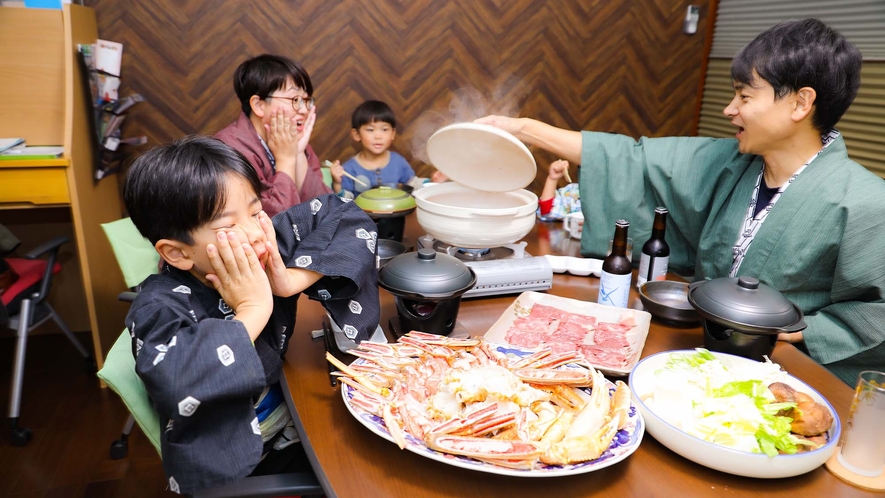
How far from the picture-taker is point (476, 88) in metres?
4.09

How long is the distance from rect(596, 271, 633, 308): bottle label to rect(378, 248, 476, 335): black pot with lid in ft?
1.37

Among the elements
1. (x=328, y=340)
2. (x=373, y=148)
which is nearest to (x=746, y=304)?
(x=328, y=340)

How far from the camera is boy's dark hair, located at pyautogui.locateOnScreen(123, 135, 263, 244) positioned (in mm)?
1133

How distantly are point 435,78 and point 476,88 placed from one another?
1.02ft

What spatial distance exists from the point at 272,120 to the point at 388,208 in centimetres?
78

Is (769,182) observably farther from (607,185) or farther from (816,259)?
(607,185)

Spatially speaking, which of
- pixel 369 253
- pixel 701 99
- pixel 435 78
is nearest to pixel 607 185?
pixel 369 253

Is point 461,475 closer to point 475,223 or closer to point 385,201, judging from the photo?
point 475,223

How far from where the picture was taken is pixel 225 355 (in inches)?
39.6

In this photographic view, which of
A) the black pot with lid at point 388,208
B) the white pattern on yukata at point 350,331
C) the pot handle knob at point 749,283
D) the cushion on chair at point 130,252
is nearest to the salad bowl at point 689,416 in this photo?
the pot handle knob at point 749,283

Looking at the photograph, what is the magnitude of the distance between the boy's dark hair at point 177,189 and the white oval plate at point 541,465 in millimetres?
458

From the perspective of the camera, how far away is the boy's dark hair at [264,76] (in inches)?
97.3

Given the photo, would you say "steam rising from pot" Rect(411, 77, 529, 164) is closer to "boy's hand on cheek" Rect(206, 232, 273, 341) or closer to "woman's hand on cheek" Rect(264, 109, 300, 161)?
"woman's hand on cheek" Rect(264, 109, 300, 161)

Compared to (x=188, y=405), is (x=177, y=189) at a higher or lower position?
higher
